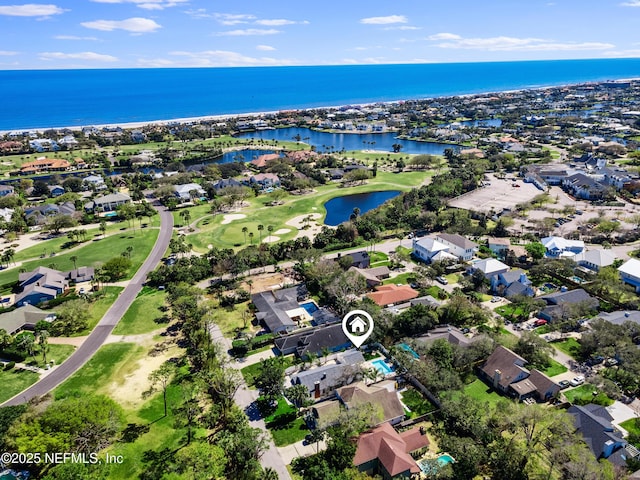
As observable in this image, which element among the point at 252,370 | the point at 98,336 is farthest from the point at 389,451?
the point at 98,336

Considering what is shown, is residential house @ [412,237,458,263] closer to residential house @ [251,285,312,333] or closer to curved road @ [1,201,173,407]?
residential house @ [251,285,312,333]

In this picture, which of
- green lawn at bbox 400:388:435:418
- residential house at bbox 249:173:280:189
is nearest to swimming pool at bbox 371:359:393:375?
green lawn at bbox 400:388:435:418

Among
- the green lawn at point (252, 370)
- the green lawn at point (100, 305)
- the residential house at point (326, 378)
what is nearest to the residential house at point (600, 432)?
the residential house at point (326, 378)

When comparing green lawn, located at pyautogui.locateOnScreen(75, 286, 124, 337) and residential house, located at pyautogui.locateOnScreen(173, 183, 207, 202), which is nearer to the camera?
green lawn, located at pyautogui.locateOnScreen(75, 286, 124, 337)

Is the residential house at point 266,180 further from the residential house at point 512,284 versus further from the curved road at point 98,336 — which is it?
the residential house at point 512,284

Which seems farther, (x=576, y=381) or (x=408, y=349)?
(x=408, y=349)

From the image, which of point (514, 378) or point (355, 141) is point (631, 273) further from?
point (355, 141)
